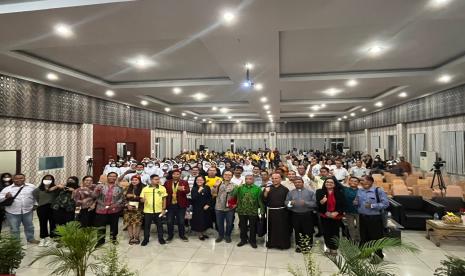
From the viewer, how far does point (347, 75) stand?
8703 millimetres

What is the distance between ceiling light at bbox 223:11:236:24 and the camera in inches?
163

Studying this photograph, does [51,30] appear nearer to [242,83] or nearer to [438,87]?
[242,83]

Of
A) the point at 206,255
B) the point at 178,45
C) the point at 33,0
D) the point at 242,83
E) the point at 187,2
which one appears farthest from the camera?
the point at 242,83

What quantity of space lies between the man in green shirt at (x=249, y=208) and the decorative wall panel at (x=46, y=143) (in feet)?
23.3

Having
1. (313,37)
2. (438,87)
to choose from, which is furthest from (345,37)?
(438,87)

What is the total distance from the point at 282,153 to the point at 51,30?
24.9 m

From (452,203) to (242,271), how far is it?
256 inches

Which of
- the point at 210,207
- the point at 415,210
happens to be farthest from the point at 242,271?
the point at 415,210

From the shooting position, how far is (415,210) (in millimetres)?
7387

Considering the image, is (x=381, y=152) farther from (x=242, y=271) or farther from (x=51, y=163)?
(x=51, y=163)

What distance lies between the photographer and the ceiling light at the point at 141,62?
7.27m

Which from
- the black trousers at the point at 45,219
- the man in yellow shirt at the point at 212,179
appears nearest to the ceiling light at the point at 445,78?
the man in yellow shirt at the point at 212,179

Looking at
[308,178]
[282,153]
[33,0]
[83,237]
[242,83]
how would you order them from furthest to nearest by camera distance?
[282,153] < [242,83] < [308,178] < [33,0] < [83,237]

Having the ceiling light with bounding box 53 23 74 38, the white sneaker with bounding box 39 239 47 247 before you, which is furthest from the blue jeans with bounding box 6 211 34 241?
the ceiling light with bounding box 53 23 74 38
